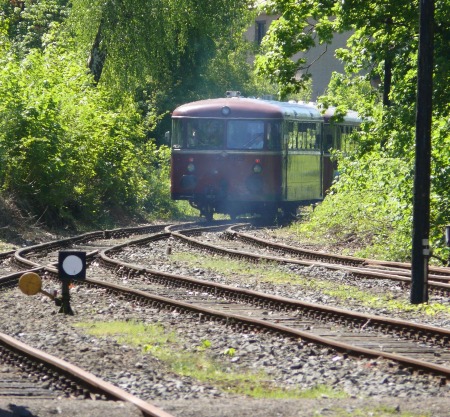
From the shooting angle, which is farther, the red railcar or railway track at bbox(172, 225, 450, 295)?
the red railcar

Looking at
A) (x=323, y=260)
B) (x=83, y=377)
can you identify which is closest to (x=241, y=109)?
(x=323, y=260)

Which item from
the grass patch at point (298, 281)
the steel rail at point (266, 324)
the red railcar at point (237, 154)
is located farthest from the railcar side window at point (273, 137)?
the steel rail at point (266, 324)

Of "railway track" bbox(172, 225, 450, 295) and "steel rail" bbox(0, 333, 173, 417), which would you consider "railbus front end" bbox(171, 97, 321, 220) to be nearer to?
"railway track" bbox(172, 225, 450, 295)

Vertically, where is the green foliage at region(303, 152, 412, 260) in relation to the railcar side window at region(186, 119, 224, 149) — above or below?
below

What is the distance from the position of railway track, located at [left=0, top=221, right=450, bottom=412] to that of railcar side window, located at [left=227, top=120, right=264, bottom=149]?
10964mm

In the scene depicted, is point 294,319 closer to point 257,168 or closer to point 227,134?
point 257,168

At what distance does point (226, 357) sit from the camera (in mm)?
9078

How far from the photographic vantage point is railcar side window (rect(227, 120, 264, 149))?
25.9 metres

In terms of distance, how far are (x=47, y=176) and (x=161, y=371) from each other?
15739 millimetres

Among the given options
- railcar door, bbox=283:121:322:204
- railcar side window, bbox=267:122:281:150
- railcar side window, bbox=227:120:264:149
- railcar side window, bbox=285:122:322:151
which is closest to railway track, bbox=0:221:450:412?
railcar side window, bbox=267:122:281:150

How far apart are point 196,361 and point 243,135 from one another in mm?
17583

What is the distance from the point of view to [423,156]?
521 inches

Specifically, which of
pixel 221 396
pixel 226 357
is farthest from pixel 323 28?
pixel 221 396

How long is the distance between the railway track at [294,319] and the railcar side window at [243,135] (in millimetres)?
10964
